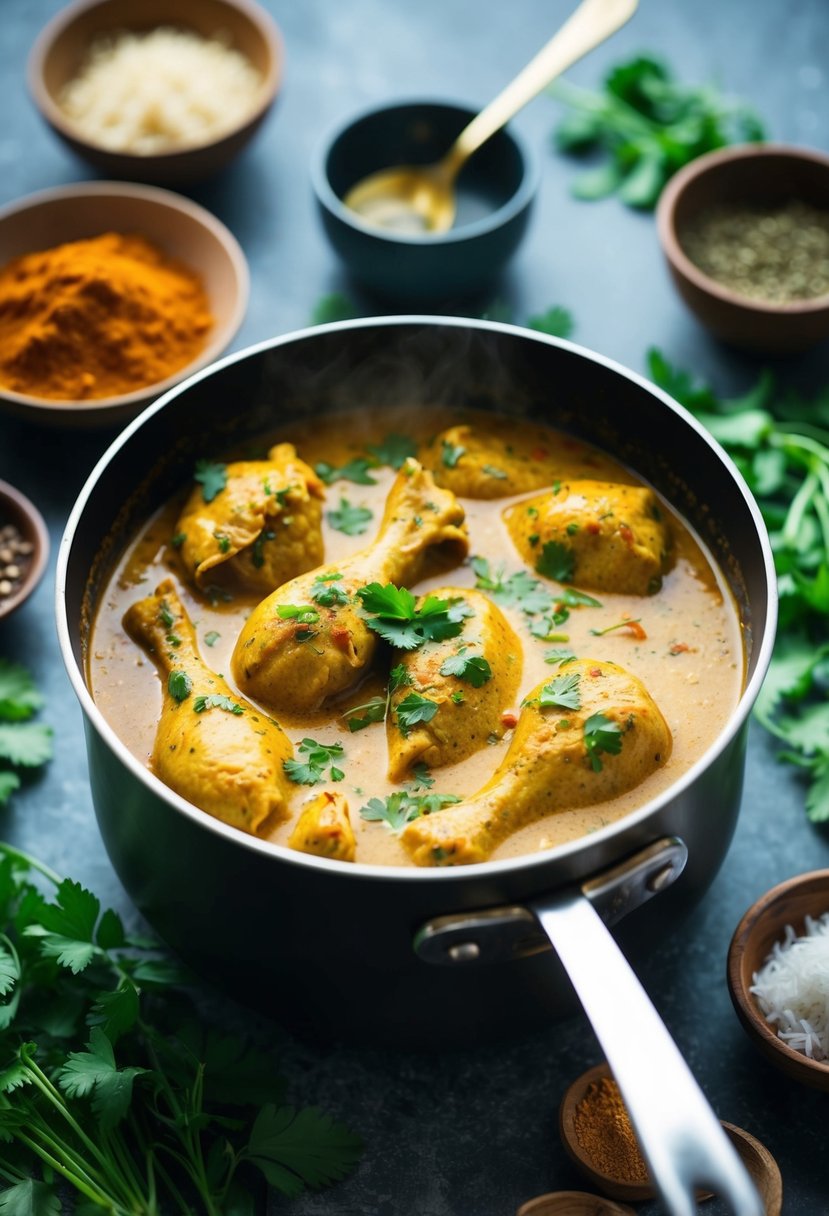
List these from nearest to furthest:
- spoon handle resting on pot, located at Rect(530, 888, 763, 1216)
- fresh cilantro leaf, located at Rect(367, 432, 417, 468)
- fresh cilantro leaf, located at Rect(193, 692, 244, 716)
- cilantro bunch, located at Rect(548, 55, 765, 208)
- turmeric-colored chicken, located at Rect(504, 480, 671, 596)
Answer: spoon handle resting on pot, located at Rect(530, 888, 763, 1216) < fresh cilantro leaf, located at Rect(193, 692, 244, 716) < turmeric-colored chicken, located at Rect(504, 480, 671, 596) < fresh cilantro leaf, located at Rect(367, 432, 417, 468) < cilantro bunch, located at Rect(548, 55, 765, 208)

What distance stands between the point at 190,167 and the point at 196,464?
160 centimetres

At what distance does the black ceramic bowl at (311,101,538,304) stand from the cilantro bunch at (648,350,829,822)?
24.5 inches

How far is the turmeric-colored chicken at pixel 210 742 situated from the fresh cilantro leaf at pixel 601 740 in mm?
570

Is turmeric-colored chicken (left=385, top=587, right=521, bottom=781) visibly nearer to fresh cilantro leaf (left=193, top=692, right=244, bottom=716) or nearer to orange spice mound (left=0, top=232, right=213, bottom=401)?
fresh cilantro leaf (left=193, top=692, right=244, bottom=716)

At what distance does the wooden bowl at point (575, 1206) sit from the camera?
2414 millimetres

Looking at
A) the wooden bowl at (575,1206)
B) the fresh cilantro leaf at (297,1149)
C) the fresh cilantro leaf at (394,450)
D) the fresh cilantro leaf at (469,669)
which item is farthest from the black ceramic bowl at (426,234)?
the wooden bowl at (575,1206)

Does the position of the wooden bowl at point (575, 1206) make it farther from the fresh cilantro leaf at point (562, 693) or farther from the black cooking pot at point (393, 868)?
the fresh cilantro leaf at point (562, 693)

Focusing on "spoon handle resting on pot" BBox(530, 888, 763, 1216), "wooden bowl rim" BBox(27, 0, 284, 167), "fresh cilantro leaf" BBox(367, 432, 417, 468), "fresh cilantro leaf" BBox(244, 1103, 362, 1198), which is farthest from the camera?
"wooden bowl rim" BBox(27, 0, 284, 167)

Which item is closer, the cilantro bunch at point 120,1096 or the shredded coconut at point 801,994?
the cilantro bunch at point 120,1096

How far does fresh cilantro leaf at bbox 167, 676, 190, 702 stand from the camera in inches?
104

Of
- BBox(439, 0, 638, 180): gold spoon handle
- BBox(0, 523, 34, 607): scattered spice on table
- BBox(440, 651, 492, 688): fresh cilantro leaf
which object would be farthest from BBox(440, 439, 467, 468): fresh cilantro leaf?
BBox(439, 0, 638, 180): gold spoon handle

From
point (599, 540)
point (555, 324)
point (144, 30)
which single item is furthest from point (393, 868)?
point (144, 30)

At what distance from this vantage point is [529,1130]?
2.63 meters

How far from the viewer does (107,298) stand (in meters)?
3.79
